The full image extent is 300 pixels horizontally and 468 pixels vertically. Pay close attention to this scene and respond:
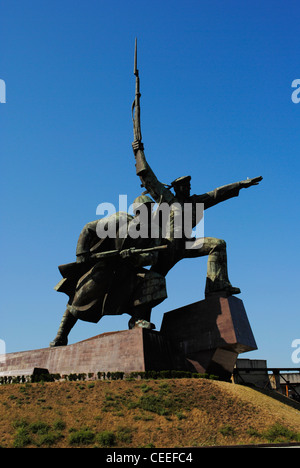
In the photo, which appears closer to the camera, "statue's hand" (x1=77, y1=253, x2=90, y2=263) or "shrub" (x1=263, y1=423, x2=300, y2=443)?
"shrub" (x1=263, y1=423, x2=300, y2=443)

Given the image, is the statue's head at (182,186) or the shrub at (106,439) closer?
the shrub at (106,439)

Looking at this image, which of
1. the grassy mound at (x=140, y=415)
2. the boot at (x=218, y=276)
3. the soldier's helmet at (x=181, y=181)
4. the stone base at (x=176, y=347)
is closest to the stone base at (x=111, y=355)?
the stone base at (x=176, y=347)

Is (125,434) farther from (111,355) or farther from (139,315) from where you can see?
(139,315)

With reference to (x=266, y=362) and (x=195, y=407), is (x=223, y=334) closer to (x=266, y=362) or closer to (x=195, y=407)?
(x=195, y=407)

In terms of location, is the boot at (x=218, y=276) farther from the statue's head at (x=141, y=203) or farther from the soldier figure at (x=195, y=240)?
the statue's head at (x=141, y=203)

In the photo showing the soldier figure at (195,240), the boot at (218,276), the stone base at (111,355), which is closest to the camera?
the stone base at (111,355)

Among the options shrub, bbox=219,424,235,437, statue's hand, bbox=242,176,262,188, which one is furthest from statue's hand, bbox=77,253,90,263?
shrub, bbox=219,424,235,437

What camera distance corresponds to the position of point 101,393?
13992 mm

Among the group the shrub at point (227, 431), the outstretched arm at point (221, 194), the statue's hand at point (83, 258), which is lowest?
the shrub at point (227, 431)

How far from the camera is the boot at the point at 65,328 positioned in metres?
20.0

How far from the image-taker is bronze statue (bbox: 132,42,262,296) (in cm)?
1880

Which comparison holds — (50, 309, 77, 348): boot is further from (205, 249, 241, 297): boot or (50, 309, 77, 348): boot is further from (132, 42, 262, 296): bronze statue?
(205, 249, 241, 297): boot

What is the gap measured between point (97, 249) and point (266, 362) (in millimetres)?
22791
